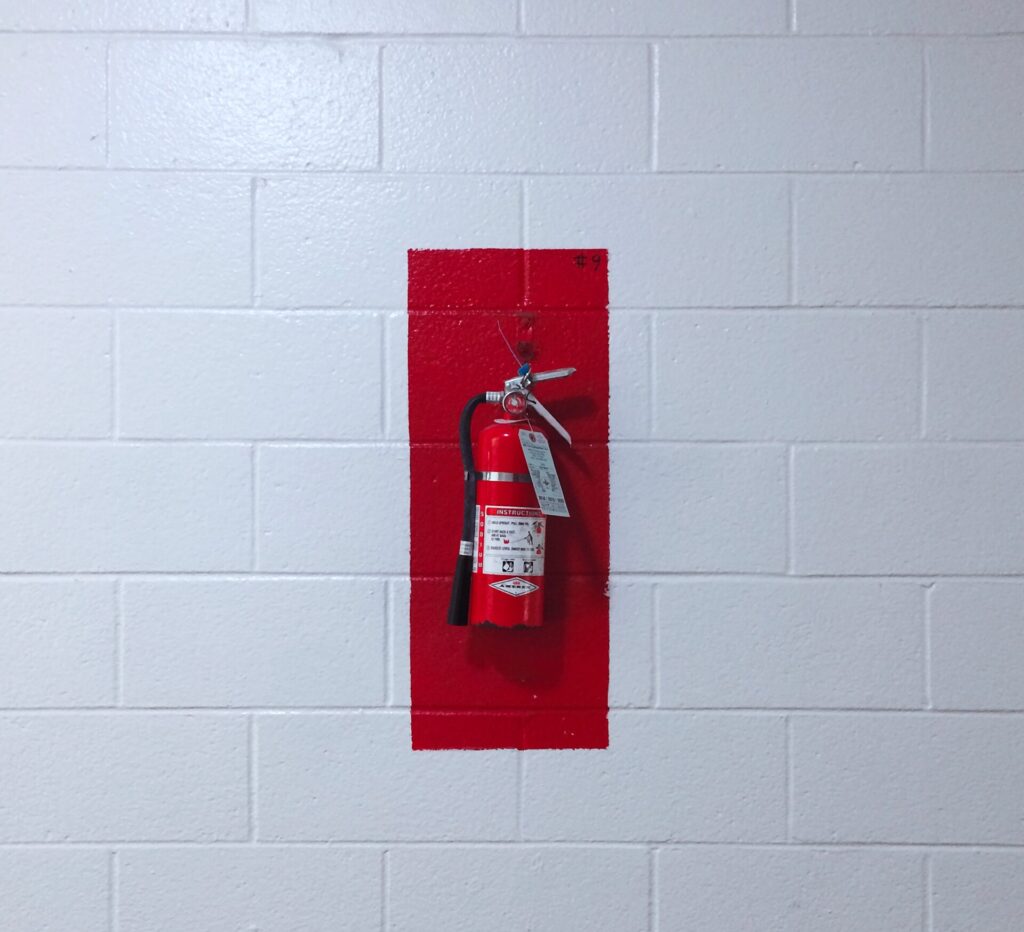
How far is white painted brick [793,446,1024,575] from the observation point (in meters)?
1.25

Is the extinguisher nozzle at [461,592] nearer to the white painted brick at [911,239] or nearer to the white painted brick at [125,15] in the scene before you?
the white painted brick at [911,239]

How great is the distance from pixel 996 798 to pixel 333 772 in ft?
3.43

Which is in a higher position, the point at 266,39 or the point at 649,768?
the point at 266,39

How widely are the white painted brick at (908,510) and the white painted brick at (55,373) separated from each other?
111 centimetres

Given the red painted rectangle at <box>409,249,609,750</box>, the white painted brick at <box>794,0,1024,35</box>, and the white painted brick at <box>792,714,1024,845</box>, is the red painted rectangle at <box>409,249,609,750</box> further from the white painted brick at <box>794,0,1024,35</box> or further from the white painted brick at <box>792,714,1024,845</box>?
the white painted brick at <box>794,0,1024,35</box>

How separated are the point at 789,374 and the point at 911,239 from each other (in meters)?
0.29

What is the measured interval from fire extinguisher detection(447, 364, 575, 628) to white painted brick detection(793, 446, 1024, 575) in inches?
16.9

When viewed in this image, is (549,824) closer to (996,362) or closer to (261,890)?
(261,890)

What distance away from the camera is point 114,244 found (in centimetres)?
126

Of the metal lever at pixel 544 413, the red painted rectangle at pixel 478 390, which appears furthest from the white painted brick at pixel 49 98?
the metal lever at pixel 544 413

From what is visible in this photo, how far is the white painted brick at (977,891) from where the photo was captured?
1249 millimetres

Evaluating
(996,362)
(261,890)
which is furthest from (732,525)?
(261,890)

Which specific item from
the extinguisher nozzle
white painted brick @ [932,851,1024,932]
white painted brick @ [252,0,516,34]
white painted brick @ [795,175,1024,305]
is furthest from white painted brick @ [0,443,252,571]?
white painted brick @ [932,851,1024,932]

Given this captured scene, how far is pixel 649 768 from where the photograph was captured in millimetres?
1255
